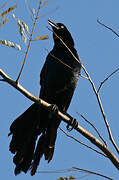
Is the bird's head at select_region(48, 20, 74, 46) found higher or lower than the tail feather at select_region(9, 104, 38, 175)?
higher

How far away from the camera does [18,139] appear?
474 centimetres

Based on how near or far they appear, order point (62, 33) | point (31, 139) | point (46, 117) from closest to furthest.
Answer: point (31, 139), point (46, 117), point (62, 33)

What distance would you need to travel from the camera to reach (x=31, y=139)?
196 inches

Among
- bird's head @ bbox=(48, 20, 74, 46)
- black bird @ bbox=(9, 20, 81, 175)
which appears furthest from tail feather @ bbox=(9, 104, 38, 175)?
bird's head @ bbox=(48, 20, 74, 46)

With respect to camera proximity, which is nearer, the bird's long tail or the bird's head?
the bird's long tail

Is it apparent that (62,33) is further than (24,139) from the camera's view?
Yes

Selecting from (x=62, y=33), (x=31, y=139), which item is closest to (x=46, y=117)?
(x=31, y=139)

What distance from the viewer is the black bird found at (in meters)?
4.79

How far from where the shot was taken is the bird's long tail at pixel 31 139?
4.76 meters

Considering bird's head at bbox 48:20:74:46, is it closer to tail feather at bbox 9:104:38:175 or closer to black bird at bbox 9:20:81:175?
black bird at bbox 9:20:81:175

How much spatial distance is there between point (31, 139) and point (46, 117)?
Result: 1.78ft

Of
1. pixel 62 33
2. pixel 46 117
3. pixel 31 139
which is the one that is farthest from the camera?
pixel 62 33

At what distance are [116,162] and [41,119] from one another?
2.12 metres

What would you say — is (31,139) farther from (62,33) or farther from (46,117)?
(62,33)
